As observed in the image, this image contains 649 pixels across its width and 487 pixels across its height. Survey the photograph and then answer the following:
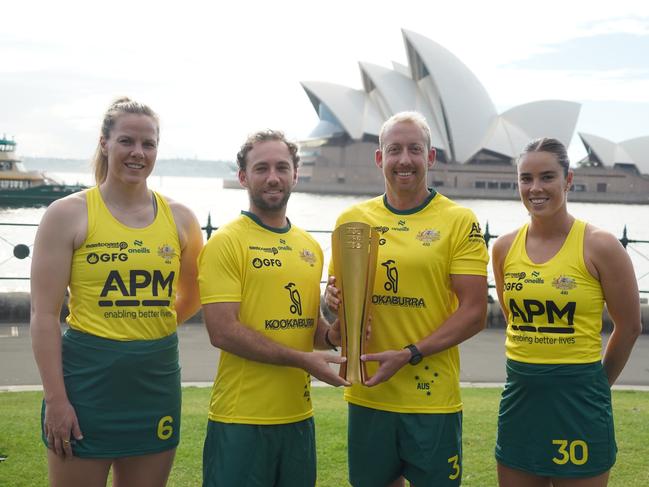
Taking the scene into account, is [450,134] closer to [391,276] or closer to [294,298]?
[391,276]

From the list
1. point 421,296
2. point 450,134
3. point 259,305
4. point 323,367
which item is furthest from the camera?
point 450,134

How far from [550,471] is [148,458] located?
1371 millimetres

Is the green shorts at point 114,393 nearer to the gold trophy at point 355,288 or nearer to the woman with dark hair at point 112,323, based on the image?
the woman with dark hair at point 112,323

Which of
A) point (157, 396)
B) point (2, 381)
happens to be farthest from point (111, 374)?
point (2, 381)

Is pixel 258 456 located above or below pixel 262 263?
below

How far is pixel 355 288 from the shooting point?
7.86 feet

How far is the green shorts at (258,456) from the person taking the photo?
7.73 feet

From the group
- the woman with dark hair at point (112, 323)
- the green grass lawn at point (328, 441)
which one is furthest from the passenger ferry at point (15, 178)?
the woman with dark hair at point (112, 323)

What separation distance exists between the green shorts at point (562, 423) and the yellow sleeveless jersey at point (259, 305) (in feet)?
2.53

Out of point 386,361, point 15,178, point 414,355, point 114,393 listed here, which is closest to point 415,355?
point 414,355

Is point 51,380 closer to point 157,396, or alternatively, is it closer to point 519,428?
point 157,396

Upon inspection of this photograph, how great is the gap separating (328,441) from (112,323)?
2126 mm

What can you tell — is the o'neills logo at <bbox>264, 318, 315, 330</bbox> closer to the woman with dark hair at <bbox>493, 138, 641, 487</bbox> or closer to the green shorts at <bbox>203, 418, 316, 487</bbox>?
the green shorts at <bbox>203, 418, 316, 487</bbox>

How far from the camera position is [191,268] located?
2629mm
